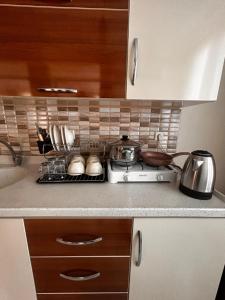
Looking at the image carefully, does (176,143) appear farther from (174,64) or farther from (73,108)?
(73,108)

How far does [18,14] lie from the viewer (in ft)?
2.11

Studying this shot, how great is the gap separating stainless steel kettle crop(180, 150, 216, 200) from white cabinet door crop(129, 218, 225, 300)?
112 mm

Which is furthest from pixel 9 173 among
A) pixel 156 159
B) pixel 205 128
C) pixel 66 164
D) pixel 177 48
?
pixel 205 128

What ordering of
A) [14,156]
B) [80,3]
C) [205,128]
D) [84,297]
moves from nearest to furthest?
1. [80,3]
2. [84,297]
3. [14,156]
4. [205,128]

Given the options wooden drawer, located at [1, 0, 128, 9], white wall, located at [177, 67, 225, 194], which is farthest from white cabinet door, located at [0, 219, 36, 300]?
white wall, located at [177, 67, 225, 194]

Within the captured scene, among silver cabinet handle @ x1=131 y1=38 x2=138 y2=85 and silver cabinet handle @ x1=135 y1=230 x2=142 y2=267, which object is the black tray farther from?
silver cabinet handle @ x1=131 y1=38 x2=138 y2=85

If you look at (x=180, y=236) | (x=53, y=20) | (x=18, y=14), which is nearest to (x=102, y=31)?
(x=53, y=20)

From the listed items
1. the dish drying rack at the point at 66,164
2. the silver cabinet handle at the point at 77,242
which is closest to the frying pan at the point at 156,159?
the dish drying rack at the point at 66,164

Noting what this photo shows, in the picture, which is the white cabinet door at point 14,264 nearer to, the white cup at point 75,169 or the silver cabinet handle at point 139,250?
the white cup at point 75,169

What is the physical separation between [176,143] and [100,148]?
543mm

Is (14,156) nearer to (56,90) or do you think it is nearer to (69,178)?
(69,178)

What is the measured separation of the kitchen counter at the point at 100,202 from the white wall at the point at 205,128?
503mm

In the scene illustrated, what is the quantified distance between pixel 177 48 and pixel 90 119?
62cm

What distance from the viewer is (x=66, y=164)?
93 centimetres
